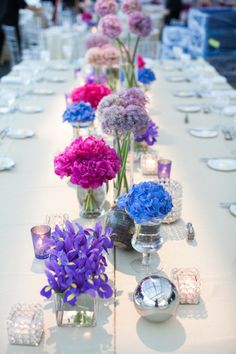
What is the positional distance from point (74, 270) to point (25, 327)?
7.0 inches

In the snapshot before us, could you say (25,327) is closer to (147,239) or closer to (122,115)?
(147,239)

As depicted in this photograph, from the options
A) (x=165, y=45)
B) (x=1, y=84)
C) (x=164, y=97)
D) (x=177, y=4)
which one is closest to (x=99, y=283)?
(x=164, y=97)

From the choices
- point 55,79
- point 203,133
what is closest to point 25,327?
point 203,133

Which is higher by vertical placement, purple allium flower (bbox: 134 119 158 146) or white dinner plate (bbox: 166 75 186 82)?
purple allium flower (bbox: 134 119 158 146)

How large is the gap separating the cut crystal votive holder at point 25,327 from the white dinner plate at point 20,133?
163 centimetres

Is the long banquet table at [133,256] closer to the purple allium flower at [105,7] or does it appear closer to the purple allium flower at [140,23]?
the purple allium flower at [140,23]

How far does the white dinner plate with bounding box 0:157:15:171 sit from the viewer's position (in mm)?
2185

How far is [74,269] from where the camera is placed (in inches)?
45.4

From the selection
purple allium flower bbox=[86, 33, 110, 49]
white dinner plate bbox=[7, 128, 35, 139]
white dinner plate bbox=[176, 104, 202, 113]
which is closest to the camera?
white dinner plate bbox=[7, 128, 35, 139]

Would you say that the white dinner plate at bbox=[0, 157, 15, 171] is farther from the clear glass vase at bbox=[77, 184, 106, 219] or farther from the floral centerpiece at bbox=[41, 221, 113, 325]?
the floral centerpiece at bbox=[41, 221, 113, 325]

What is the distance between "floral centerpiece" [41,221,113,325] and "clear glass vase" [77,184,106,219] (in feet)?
1.57

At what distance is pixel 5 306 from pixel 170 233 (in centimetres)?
64

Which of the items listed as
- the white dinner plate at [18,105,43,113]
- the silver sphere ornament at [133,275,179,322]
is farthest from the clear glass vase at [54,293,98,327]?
the white dinner plate at [18,105,43,113]

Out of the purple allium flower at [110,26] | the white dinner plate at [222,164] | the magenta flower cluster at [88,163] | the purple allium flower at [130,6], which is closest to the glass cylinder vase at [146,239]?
the magenta flower cluster at [88,163]
